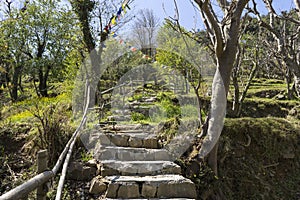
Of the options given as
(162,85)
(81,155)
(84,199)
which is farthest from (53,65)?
(84,199)

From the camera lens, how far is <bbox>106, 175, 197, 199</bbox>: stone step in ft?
8.91

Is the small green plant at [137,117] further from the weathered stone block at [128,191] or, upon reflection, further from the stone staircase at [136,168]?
the weathered stone block at [128,191]

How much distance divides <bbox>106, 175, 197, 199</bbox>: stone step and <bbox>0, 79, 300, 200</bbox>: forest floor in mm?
395

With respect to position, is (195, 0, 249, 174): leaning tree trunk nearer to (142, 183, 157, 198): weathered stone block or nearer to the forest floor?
the forest floor

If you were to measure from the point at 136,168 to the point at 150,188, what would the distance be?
431mm

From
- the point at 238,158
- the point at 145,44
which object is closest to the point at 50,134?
the point at 238,158

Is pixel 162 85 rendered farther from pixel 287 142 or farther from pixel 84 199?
pixel 84 199

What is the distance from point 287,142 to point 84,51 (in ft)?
18.0

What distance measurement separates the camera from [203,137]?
3465 millimetres

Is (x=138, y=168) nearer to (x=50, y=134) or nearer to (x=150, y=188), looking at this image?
(x=150, y=188)

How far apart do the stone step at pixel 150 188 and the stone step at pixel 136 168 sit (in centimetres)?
25

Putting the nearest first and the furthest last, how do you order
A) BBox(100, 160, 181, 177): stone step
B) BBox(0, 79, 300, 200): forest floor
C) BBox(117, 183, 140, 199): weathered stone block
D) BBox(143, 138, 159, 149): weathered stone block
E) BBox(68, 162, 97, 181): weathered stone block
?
BBox(117, 183, 140, 199): weathered stone block, BBox(100, 160, 181, 177): stone step, BBox(68, 162, 97, 181): weathered stone block, BBox(0, 79, 300, 200): forest floor, BBox(143, 138, 159, 149): weathered stone block

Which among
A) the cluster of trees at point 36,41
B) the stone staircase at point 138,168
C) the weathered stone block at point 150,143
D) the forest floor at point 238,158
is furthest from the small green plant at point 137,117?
the cluster of trees at point 36,41

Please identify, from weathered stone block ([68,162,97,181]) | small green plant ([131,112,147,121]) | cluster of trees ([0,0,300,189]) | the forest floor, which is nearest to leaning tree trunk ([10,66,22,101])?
cluster of trees ([0,0,300,189])
